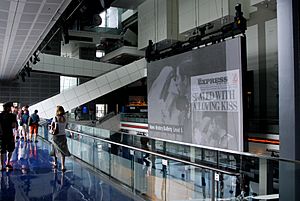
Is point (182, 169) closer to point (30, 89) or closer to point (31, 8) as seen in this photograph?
point (31, 8)

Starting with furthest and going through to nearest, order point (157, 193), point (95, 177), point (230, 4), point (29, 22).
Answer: point (230, 4) < point (29, 22) < point (95, 177) < point (157, 193)

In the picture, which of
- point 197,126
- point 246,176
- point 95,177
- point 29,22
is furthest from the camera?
point 197,126

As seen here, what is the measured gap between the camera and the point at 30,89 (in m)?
23.7

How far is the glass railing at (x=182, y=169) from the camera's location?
3.49 m

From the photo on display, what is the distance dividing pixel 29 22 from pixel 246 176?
5838 millimetres

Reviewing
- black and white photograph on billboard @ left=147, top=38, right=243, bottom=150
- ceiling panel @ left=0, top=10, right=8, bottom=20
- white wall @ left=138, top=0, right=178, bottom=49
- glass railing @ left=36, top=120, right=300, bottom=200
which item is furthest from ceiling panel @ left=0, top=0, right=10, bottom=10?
white wall @ left=138, top=0, right=178, bottom=49

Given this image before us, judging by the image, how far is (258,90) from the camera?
13.5m

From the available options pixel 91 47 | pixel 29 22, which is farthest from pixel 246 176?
pixel 91 47

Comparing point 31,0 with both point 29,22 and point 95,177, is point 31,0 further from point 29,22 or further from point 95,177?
point 95,177

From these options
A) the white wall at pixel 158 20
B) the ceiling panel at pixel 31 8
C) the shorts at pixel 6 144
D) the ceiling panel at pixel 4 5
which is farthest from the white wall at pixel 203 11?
the shorts at pixel 6 144

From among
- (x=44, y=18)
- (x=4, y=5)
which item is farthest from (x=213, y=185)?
(x=44, y=18)

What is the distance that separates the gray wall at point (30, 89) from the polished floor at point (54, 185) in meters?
16.3

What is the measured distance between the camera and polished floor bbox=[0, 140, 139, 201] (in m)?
4.93

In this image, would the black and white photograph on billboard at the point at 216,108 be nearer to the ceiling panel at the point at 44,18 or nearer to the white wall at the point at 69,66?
the ceiling panel at the point at 44,18
